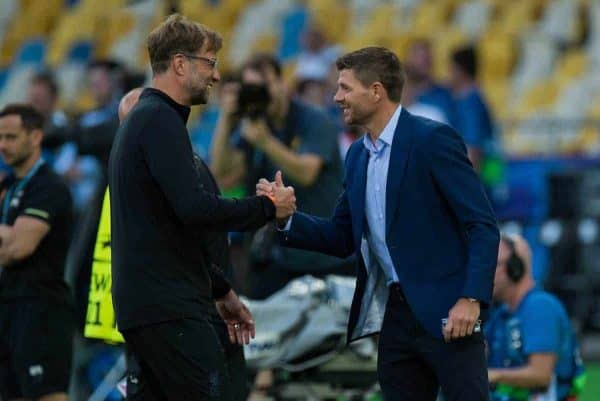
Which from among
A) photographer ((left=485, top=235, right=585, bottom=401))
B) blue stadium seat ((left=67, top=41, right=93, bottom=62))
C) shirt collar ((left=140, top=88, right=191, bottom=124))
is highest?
blue stadium seat ((left=67, top=41, right=93, bottom=62))

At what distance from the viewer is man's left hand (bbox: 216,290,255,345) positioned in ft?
23.8

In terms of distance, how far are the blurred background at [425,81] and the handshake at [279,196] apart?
3106 millimetres

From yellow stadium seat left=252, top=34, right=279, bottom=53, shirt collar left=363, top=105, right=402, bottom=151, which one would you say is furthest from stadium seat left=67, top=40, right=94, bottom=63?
shirt collar left=363, top=105, right=402, bottom=151

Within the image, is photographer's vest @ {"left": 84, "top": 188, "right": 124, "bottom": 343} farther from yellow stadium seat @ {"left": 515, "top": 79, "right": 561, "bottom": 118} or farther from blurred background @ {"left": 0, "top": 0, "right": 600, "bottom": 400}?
yellow stadium seat @ {"left": 515, "top": 79, "right": 561, "bottom": 118}

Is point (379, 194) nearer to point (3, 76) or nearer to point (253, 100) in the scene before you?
point (253, 100)

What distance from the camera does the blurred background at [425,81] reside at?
42.0 feet

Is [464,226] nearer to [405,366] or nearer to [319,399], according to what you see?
[405,366]

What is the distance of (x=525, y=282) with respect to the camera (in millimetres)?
8617

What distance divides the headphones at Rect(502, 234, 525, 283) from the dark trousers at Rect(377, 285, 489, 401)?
1.74 m

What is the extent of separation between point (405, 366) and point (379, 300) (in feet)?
1.03

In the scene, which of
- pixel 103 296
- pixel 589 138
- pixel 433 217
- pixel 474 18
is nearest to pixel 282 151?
pixel 103 296

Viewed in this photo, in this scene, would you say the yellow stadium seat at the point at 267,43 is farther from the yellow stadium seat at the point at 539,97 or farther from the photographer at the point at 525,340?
the photographer at the point at 525,340

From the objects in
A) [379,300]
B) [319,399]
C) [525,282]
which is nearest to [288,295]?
[319,399]

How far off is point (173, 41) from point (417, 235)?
1248 millimetres
